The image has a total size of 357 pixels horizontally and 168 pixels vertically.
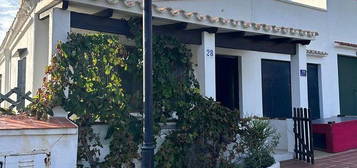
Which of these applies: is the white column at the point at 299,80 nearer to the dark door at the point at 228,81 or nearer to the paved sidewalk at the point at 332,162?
the paved sidewalk at the point at 332,162

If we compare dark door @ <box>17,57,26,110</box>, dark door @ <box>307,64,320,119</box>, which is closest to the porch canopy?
dark door @ <box>17,57,26,110</box>

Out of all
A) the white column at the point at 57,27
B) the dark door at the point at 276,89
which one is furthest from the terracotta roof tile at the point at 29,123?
the dark door at the point at 276,89

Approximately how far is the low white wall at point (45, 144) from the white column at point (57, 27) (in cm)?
152

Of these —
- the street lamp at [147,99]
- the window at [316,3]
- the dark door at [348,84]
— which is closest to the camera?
the street lamp at [147,99]

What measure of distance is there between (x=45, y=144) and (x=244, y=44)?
5.52m

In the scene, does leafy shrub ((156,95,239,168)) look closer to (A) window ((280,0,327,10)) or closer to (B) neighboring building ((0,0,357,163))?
(B) neighboring building ((0,0,357,163))

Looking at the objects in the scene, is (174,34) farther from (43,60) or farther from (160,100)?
(43,60)

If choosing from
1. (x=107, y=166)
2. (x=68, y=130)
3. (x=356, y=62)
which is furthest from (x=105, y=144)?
(x=356, y=62)

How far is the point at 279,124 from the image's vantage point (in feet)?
33.5

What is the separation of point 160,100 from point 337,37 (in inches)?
396

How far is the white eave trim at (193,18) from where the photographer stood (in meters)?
6.50

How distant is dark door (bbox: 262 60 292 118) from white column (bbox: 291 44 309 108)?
6.09ft

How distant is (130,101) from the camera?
6.82 meters

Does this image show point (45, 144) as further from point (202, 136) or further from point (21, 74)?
point (21, 74)
